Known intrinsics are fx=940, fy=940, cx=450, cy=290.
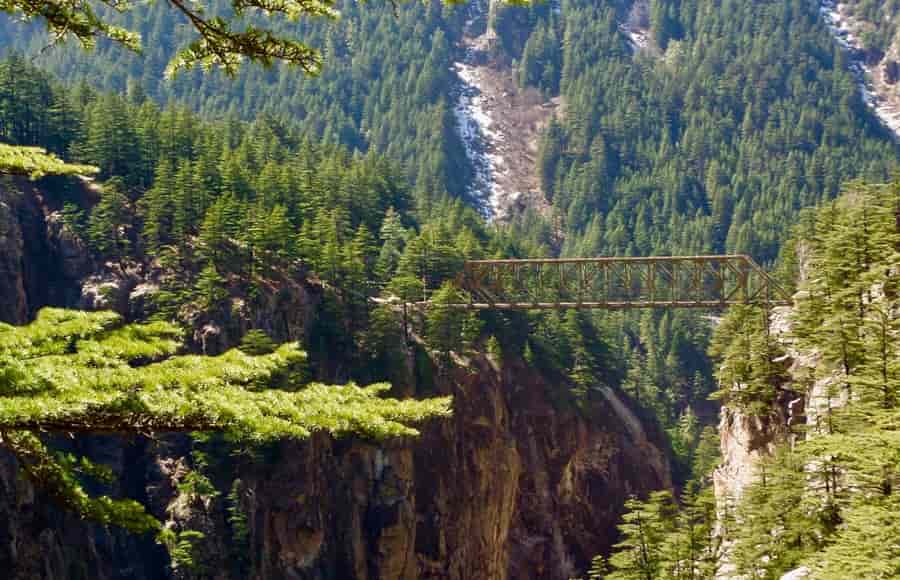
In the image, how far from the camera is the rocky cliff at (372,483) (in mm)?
46188

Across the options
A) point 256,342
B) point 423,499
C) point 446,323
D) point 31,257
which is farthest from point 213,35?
point 31,257

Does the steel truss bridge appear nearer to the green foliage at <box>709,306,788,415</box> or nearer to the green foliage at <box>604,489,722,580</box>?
the green foliage at <box>709,306,788,415</box>

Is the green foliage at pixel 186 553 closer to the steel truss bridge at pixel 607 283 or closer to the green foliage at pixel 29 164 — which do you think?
the steel truss bridge at pixel 607 283

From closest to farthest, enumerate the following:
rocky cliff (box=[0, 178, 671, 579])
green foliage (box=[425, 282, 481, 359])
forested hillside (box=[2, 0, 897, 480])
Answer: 1. rocky cliff (box=[0, 178, 671, 579])
2. green foliage (box=[425, 282, 481, 359])
3. forested hillside (box=[2, 0, 897, 480])

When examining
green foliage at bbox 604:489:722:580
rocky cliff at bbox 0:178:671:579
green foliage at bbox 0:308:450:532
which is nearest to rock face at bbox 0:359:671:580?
rocky cliff at bbox 0:178:671:579

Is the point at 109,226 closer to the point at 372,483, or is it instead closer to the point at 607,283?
the point at 372,483

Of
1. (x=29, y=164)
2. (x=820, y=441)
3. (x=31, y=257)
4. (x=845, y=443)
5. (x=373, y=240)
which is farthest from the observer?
(x=373, y=240)

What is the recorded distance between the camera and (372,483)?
5259cm

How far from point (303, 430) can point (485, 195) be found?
170 metres

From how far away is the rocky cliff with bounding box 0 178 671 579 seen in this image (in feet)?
152

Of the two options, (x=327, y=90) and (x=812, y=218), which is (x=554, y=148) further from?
(x=812, y=218)

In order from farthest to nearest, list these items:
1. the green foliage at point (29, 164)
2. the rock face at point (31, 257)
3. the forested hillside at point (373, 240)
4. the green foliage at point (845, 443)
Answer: the forested hillside at point (373, 240)
the rock face at point (31, 257)
the green foliage at point (845, 443)
the green foliage at point (29, 164)

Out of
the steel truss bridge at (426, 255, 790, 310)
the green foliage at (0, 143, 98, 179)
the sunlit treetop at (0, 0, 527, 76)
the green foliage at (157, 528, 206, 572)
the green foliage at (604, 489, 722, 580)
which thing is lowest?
the green foliage at (157, 528, 206, 572)

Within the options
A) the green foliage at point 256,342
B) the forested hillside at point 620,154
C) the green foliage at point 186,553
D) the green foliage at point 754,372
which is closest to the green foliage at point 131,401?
the green foliage at point 256,342
